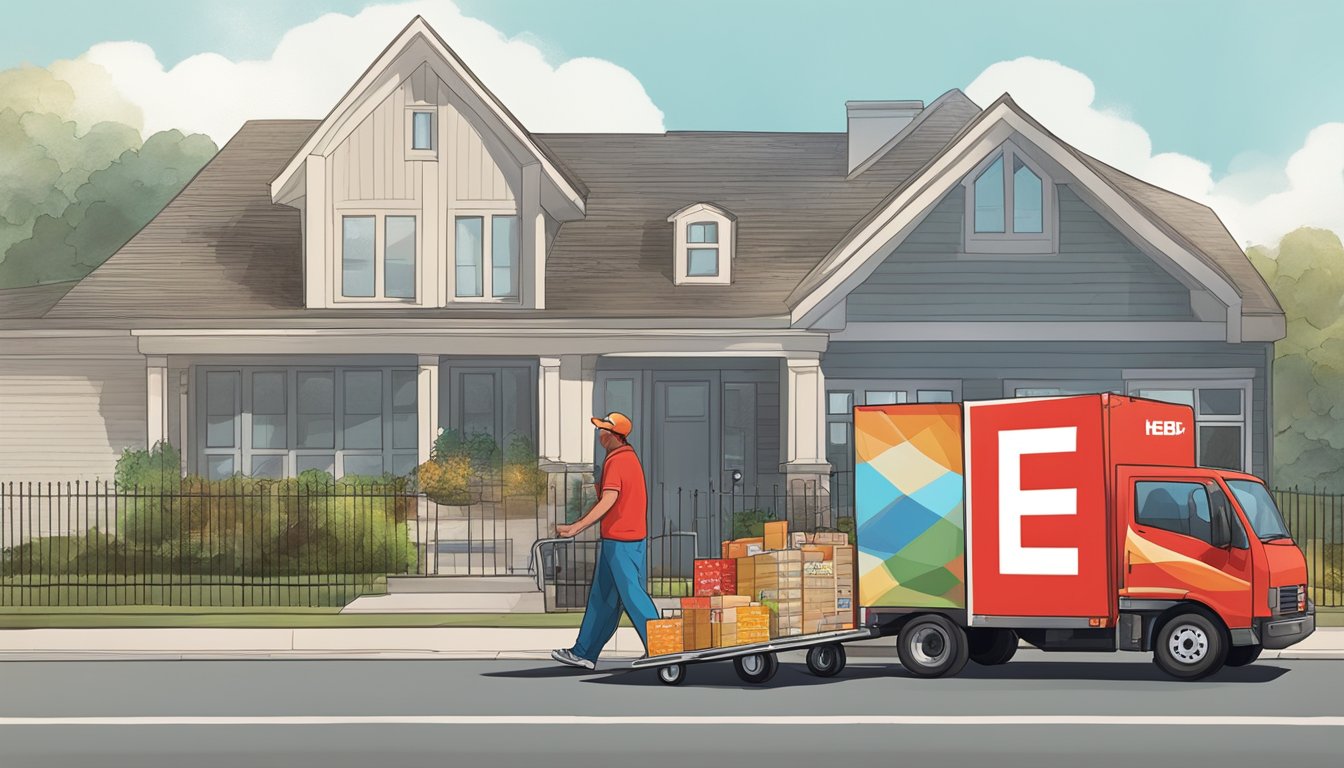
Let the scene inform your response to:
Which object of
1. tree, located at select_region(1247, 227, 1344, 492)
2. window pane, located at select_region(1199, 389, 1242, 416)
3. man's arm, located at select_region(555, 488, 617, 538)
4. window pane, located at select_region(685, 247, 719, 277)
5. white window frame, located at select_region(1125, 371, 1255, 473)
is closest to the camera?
man's arm, located at select_region(555, 488, 617, 538)

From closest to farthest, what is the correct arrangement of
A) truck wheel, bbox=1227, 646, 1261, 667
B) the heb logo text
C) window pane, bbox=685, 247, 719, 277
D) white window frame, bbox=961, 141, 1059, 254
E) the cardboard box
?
1. the cardboard box
2. the heb logo text
3. truck wheel, bbox=1227, 646, 1261, 667
4. white window frame, bbox=961, 141, 1059, 254
5. window pane, bbox=685, 247, 719, 277

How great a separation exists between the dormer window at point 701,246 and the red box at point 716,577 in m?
16.4

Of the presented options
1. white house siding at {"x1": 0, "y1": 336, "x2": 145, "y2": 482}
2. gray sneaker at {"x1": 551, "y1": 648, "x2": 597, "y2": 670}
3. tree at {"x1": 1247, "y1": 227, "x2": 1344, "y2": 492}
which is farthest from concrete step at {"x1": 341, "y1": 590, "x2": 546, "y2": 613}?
tree at {"x1": 1247, "y1": 227, "x2": 1344, "y2": 492}

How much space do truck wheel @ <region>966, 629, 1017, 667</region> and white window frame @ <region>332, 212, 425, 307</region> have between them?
16407mm

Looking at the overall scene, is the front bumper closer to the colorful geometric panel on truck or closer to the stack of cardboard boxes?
the colorful geometric panel on truck

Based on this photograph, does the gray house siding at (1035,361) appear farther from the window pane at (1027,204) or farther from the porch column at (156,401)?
the porch column at (156,401)

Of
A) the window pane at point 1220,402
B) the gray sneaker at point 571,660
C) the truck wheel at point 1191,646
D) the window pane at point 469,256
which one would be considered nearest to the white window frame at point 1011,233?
the window pane at point 1220,402

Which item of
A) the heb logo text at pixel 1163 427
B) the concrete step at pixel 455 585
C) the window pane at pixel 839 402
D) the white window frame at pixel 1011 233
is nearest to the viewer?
the heb logo text at pixel 1163 427

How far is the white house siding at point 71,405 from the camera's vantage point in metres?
33.1

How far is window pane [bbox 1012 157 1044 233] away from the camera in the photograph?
30438 millimetres

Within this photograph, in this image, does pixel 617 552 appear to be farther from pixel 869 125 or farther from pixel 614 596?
pixel 869 125

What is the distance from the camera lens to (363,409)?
33250 mm

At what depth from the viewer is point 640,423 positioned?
1309 inches

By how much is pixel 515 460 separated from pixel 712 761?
20.3 m
